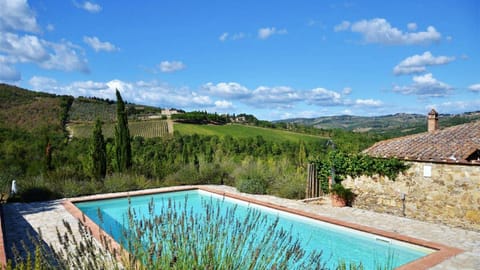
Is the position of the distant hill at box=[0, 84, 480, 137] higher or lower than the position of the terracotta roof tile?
higher

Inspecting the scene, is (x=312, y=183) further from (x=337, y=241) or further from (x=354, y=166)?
(x=337, y=241)

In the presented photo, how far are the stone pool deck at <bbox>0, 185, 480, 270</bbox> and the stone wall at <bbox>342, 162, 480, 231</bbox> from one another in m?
0.79

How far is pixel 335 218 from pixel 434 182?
264 centimetres

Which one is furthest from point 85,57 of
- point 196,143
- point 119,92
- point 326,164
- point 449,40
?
point 449,40

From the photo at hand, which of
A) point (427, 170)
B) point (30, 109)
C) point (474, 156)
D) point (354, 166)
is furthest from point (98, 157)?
point (30, 109)

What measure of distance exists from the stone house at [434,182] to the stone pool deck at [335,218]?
805 millimetres

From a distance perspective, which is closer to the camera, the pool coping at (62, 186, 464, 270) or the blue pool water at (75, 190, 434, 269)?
the pool coping at (62, 186, 464, 270)

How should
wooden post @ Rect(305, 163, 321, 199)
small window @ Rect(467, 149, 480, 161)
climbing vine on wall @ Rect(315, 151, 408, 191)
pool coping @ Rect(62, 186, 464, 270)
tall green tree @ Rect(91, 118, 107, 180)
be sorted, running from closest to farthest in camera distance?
pool coping @ Rect(62, 186, 464, 270) → small window @ Rect(467, 149, 480, 161) → climbing vine on wall @ Rect(315, 151, 408, 191) → wooden post @ Rect(305, 163, 321, 199) → tall green tree @ Rect(91, 118, 107, 180)

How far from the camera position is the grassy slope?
3061 cm

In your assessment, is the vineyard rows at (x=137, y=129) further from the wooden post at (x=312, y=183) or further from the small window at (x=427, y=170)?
the small window at (x=427, y=170)

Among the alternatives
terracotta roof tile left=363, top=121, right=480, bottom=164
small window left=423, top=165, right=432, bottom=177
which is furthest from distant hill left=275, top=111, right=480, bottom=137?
small window left=423, top=165, right=432, bottom=177

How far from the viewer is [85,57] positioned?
16.9 m

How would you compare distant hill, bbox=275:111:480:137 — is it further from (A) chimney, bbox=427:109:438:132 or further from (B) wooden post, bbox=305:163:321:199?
(B) wooden post, bbox=305:163:321:199

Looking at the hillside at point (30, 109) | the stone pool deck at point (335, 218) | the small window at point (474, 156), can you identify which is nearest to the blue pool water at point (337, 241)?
the stone pool deck at point (335, 218)
